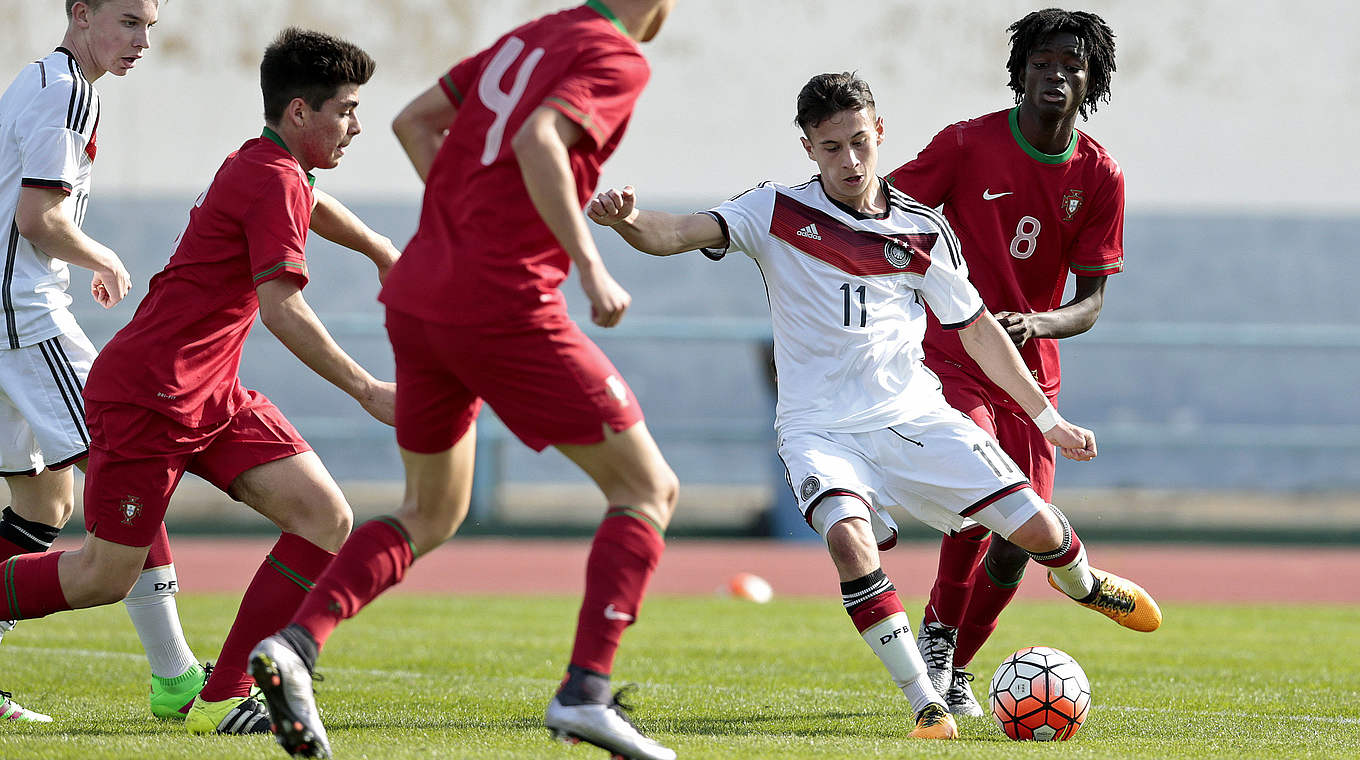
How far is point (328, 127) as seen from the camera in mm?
4570

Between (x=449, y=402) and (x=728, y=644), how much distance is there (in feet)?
15.5

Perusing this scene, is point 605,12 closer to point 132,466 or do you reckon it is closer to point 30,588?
point 132,466

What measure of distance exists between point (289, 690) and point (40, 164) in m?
2.19

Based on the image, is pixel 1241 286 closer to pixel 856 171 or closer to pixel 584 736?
pixel 856 171

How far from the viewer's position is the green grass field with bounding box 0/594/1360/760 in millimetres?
4441

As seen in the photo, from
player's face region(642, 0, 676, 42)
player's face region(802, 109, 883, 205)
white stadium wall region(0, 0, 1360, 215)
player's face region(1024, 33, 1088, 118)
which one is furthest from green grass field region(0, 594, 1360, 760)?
white stadium wall region(0, 0, 1360, 215)

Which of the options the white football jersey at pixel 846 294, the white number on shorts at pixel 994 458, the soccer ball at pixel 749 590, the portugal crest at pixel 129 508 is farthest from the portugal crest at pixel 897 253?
the soccer ball at pixel 749 590

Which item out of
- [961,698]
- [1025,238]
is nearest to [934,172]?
[1025,238]

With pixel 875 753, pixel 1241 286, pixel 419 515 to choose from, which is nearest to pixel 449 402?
pixel 419 515

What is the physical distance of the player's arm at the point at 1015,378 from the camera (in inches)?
200

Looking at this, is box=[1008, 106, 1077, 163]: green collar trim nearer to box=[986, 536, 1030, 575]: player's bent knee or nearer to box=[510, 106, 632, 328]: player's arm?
box=[986, 536, 1030, 575]: player's bent knee

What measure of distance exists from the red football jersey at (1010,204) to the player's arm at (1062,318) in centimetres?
8

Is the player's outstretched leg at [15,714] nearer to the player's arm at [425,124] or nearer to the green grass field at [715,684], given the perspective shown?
the green grass field at [715,684]

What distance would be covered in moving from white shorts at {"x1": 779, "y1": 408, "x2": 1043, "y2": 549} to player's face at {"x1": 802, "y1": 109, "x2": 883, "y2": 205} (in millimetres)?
828
